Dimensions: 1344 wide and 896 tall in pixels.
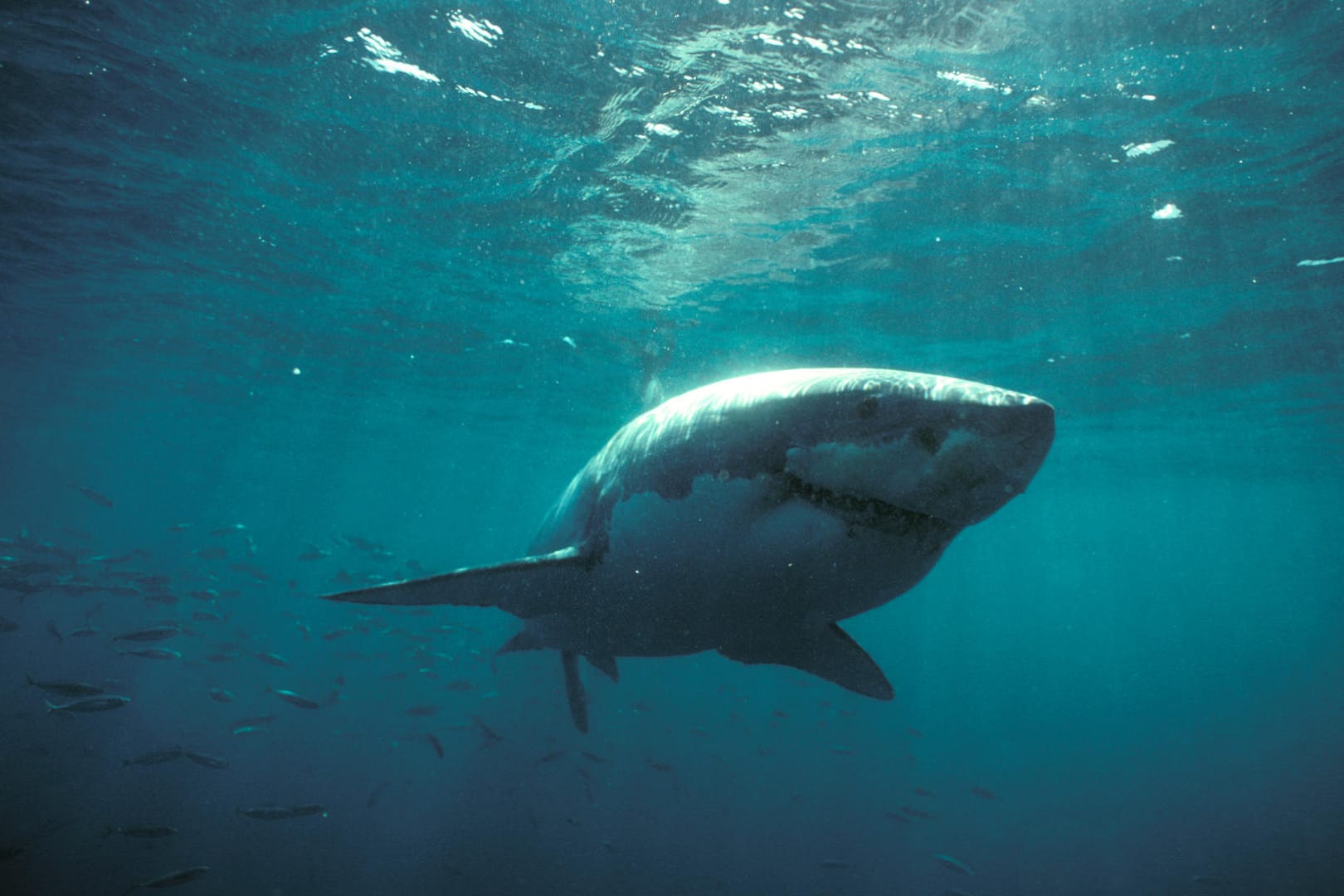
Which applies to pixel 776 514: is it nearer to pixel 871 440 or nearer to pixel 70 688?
pixel 871 440

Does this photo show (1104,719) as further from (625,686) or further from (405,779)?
(405,779)

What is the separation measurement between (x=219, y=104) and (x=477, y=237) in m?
4.91

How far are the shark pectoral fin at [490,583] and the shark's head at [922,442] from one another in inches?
55.1

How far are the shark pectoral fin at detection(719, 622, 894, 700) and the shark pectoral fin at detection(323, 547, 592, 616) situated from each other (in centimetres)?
103

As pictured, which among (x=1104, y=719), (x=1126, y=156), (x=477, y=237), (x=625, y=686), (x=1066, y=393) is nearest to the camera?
(x=1126, y=156)

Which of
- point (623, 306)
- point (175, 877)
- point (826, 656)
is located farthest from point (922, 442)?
point (623, 306)

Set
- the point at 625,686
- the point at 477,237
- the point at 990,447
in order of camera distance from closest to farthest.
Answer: the point at 990,447, the point at 477,237, the point at 625,686

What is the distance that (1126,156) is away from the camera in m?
10.1

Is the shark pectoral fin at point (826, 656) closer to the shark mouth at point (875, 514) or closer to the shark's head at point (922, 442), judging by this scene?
the shark mouth at point (875, 514)

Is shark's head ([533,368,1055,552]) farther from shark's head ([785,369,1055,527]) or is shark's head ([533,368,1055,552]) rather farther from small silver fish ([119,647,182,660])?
small silver fish ([119,647,182,660])

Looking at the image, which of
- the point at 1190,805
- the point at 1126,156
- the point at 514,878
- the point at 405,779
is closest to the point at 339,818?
the point at 405,779

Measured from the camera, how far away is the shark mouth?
6.95ft

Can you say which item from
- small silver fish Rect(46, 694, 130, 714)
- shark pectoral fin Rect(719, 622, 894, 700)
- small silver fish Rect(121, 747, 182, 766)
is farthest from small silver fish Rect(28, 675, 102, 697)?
shark pectoral fin Rect(719, 622, 894, 700)

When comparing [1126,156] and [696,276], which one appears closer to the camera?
[1126,156]
